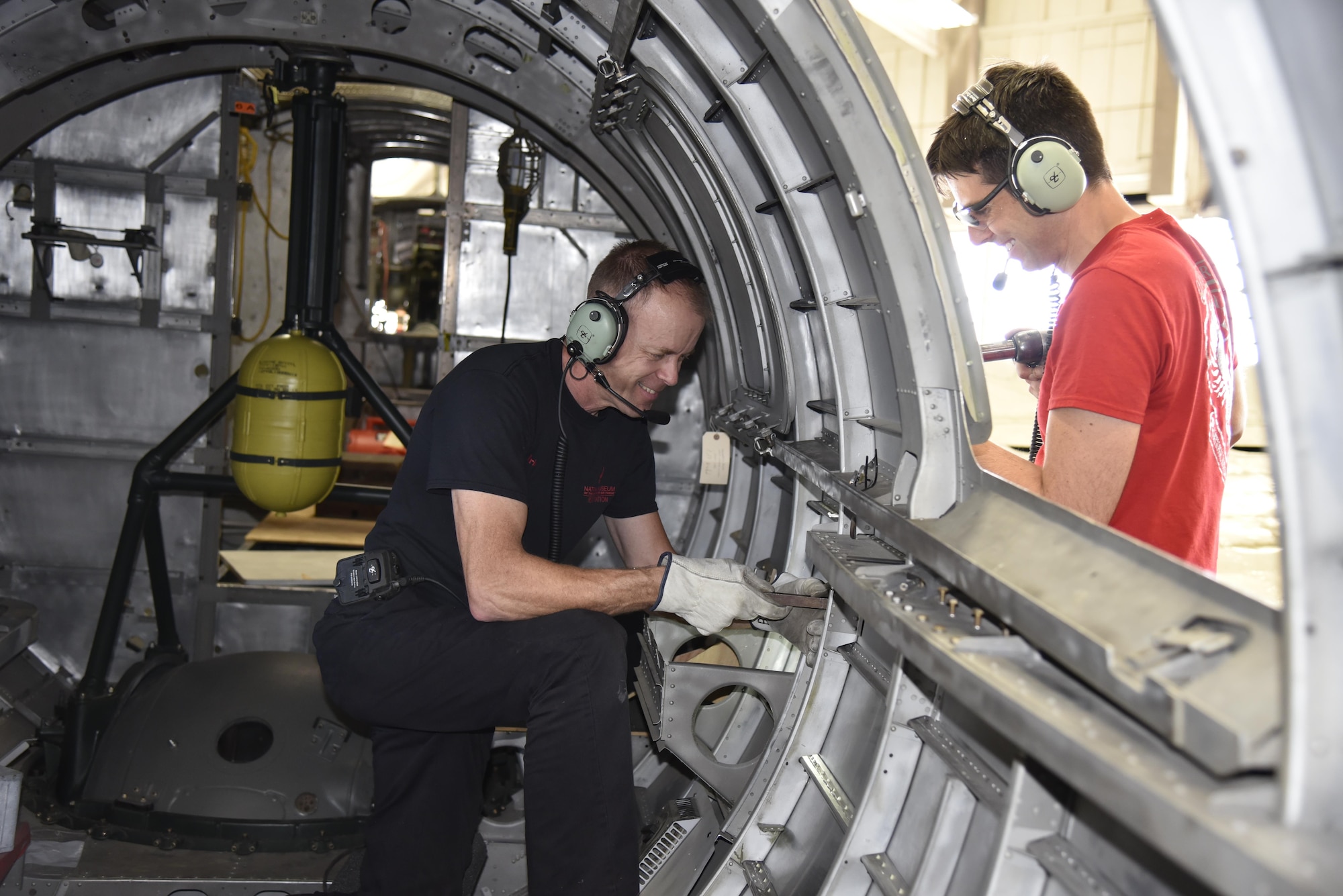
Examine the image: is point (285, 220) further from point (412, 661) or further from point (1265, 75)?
point (1265, 75)

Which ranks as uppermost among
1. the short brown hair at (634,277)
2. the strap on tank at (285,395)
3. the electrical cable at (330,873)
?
the short brown hair at (634,277)

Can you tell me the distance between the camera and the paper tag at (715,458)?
12.5 feet

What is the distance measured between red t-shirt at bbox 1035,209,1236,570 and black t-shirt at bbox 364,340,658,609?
139 centimetres

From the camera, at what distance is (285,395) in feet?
14.4

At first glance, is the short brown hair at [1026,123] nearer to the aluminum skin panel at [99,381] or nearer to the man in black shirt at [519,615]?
the man in black shirt at [519,615]

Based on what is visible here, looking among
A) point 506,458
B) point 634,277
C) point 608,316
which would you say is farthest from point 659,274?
point 506,458

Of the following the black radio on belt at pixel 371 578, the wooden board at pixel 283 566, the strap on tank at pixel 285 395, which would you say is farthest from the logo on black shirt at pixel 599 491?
the wooden board at pixel 283 566

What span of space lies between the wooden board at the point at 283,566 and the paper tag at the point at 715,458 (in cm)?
236

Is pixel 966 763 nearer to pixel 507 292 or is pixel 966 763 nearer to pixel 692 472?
pixel 692 472

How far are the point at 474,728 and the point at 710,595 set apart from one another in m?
0.73

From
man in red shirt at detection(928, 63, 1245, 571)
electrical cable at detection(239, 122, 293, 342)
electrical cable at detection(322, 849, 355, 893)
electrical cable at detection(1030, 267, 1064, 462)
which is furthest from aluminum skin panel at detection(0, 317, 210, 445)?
man in red shirt at detection(928, 63, 1245, 571)

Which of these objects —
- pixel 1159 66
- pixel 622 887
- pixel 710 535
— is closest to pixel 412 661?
pixel 622 887

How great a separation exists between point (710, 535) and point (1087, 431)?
319 cm

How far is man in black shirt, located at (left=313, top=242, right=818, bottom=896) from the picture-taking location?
2.38m
